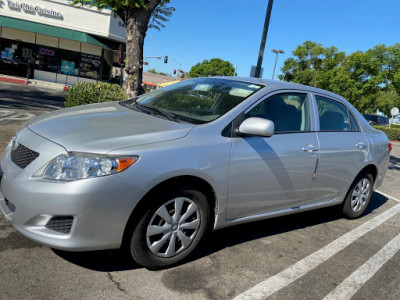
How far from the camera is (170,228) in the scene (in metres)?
2.78

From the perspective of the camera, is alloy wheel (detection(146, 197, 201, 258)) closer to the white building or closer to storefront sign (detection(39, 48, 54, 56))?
the white building

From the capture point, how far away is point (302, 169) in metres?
3.61

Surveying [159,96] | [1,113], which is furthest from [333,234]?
[1,113]

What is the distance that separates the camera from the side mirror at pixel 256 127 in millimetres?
2977

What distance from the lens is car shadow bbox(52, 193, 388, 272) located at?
9.31 ft

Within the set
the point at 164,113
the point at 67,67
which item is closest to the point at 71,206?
the point at 164,113

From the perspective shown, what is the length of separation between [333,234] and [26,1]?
2375 centimetres

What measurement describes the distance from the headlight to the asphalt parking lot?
0.75 meters

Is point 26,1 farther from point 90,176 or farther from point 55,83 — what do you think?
point 90,176

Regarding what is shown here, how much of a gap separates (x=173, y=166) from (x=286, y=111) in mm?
1636

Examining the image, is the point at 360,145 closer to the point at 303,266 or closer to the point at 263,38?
the point at 303,266

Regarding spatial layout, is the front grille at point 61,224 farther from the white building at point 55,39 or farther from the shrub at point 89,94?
the white building at point 55,39

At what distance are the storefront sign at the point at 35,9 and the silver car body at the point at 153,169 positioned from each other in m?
21.6

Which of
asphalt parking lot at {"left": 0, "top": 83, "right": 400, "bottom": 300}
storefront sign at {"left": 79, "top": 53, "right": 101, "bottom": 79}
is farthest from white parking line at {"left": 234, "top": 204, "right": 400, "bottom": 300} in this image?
storefront sign at {"left": 79, "top": 53, "right": 101, "bottom": 79}
